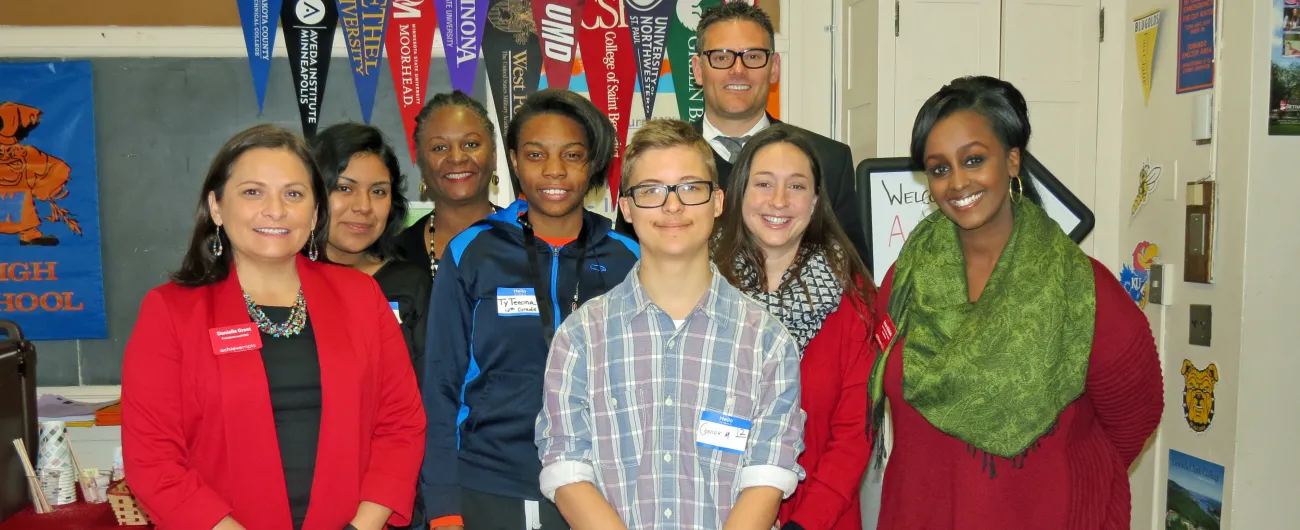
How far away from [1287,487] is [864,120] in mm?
2015

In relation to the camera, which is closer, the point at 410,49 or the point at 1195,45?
the point at 1195,45

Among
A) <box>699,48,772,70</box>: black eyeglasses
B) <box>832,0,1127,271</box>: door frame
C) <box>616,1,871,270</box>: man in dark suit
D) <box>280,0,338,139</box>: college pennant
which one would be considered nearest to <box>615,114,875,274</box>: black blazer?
<box>616,1,871,270</box>: man in dark suit

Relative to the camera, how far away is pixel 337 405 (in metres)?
1.82

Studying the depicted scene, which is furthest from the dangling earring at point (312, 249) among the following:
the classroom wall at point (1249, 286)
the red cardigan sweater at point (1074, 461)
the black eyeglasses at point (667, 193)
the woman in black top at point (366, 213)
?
the classroom wall at point (1249, 286)

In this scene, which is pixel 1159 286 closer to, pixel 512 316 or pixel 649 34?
pixel 649 34

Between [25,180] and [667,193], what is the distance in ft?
11.1

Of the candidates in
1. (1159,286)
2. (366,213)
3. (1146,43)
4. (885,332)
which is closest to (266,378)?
(366,213)

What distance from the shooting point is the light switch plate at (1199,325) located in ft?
10.4

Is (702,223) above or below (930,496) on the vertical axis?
above

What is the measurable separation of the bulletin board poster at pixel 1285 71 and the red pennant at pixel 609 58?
7.68 feet

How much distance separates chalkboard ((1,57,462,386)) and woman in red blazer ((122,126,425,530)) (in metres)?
2.15

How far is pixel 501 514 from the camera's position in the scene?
200 centimetres

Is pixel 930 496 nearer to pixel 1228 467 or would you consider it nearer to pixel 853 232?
pixel 853 232

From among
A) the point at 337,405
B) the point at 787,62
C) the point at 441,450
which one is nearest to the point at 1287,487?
the point at 787,62
